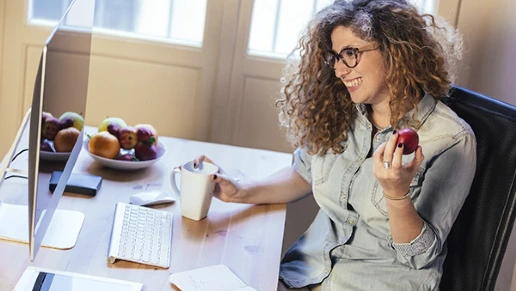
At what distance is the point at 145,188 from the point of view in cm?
199

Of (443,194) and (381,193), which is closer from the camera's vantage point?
(443,194)

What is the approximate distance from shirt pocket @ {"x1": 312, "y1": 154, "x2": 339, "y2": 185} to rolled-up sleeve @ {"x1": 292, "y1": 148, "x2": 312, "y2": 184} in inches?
2.7

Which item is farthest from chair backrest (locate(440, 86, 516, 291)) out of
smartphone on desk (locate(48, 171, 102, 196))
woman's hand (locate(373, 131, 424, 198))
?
smartphone on desk (locate(48, 171, 102, 196))

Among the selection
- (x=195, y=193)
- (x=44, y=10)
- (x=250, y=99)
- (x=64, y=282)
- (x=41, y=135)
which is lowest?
(x=64, y=282)

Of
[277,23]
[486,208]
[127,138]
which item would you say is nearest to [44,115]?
[127,138]

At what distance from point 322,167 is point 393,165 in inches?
16.7

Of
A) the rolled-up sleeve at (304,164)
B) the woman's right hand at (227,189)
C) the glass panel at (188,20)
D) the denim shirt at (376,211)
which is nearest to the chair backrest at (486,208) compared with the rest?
the denim shirt at (376,211)

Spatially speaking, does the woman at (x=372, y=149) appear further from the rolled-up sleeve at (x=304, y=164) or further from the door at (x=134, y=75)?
the door at (x=134, y=75)

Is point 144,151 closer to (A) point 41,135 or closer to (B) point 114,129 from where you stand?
(B) point 114,129

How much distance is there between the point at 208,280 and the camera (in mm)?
1516

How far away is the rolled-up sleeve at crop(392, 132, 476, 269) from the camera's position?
5.57 feet

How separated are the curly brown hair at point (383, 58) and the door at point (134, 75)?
30.3 inches

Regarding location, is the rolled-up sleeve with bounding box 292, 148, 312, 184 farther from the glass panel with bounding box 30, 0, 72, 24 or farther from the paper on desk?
the glass panel with bounding box 30, 0, 72, 24

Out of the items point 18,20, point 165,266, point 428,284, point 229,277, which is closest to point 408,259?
point 428,284
